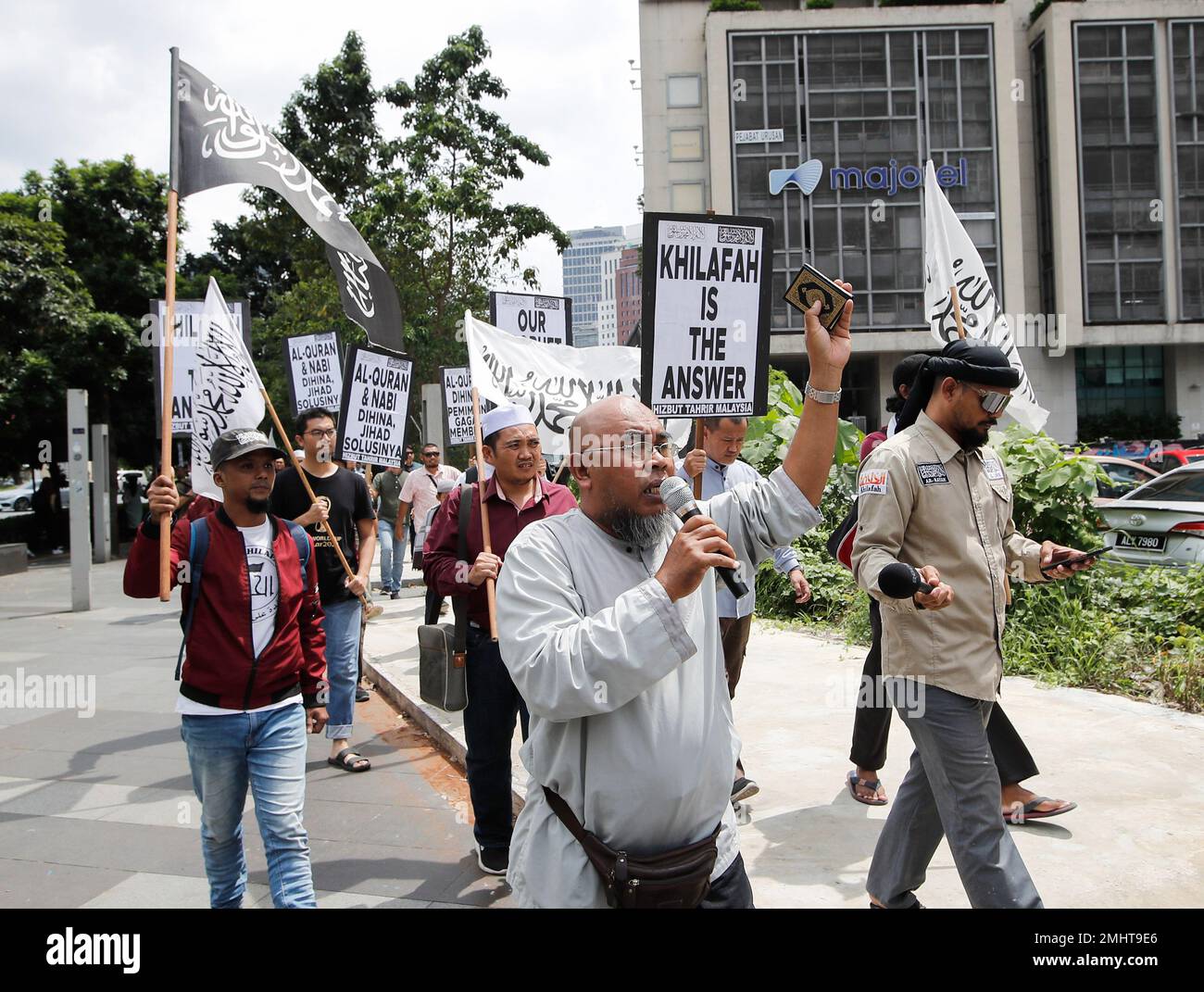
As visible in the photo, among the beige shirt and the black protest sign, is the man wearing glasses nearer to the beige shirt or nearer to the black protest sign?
the black protest sign

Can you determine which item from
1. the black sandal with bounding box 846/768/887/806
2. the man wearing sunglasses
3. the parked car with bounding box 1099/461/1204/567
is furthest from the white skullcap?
the parked car with bounding box 1099/461/1204/567

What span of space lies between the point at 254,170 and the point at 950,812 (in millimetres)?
4864

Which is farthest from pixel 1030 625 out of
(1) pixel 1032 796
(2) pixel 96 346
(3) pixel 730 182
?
(3) pixel 730 182

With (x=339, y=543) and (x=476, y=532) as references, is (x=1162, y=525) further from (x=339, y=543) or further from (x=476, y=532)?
(x=339, y=543)

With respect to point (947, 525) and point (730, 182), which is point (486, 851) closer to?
point (947, 525)

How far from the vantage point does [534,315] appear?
9.96 meters

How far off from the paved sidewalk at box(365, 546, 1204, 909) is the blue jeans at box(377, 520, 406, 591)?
6173 millimetres

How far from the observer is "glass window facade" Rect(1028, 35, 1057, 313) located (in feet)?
132

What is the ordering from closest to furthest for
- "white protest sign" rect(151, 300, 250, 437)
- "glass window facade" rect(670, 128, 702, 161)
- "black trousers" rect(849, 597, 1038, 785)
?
1. "black trousers" rect(849, 597, 1038, 785)
2. "white protest sign" rect(151, 300, 250, 437)
3. "glass window facade" rect(670, 128, 702, 161)

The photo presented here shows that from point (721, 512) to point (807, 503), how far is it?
0.23m

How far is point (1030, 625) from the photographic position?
26.3 ft

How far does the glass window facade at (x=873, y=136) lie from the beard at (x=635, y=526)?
38.0m

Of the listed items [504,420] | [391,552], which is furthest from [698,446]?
[391,552]
